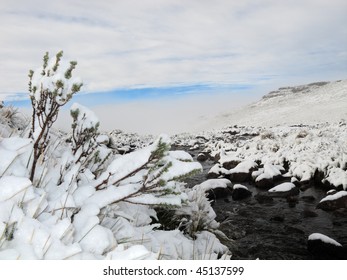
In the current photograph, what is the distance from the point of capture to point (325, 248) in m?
5.84

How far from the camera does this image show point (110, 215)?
9.59 feet

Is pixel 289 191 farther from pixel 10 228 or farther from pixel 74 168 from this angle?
pixel 10 228

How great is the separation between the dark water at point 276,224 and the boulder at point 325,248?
13 cm

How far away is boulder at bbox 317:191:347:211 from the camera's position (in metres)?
7.86

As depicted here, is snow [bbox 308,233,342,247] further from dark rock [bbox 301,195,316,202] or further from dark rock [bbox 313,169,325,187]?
dark rock [bbox 313,169,325,187]

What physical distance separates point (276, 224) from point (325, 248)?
1668mm

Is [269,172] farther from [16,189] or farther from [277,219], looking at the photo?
[16,189]

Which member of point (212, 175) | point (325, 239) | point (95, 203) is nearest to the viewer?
point (95, 203)

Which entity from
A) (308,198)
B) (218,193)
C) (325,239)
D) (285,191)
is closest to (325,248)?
(325,239)

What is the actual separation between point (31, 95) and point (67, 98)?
473mm

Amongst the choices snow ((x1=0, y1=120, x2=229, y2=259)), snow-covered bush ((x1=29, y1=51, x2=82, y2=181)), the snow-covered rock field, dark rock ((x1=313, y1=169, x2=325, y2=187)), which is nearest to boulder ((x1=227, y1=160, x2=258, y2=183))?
dark rock ((x1=313, y1=169, x2=325, y2=187))

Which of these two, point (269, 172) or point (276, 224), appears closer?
point (276, 224)

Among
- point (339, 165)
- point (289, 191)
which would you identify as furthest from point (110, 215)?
point (339, 165)
